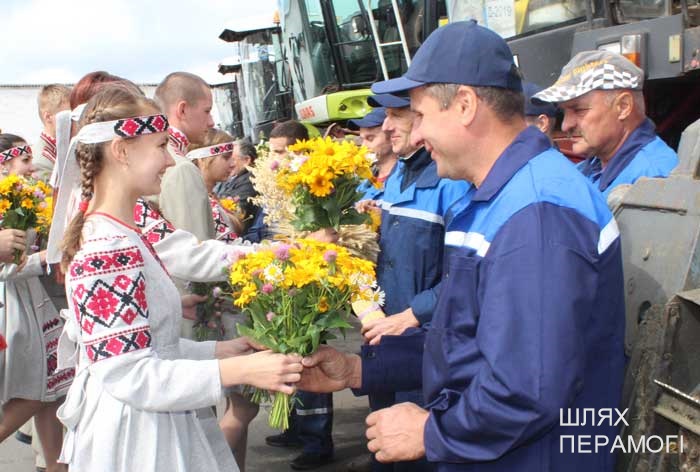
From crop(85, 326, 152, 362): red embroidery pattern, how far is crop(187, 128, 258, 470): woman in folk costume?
137cm

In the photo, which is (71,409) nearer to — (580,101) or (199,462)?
(199,462)

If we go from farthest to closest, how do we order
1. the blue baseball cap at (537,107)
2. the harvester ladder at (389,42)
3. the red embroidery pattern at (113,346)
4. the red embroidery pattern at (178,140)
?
1. the harvester ladder at (389,42)
2. the blue baseball cap at (537,107)
3. the red embroidery pattern at (178,140)
4. the red embroidery pattern at (113,346)

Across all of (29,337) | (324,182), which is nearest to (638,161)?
(324,182)

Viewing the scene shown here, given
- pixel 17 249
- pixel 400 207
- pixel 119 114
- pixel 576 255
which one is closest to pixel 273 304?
pixel 119 114

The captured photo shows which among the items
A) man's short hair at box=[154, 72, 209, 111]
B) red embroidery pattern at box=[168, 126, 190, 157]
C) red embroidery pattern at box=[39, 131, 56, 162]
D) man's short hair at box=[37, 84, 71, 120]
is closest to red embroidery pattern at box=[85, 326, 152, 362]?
red embroidery pattern at box=[168, 126, 190, 157]

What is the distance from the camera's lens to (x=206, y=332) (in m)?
4.21

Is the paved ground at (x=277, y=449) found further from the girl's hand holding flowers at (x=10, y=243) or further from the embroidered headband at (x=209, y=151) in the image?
the embroidered headband at (x=209, y=151)

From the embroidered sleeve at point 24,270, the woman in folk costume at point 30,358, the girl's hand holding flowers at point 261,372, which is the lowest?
the woman in folk costume at point 30,358

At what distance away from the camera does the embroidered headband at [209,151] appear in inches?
197

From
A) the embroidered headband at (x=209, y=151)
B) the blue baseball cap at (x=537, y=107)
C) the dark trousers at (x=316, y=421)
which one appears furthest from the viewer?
the dark trousers at (x=316, y=421)

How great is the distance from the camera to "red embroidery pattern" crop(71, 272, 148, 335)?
2.36 metres

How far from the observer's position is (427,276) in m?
3.88

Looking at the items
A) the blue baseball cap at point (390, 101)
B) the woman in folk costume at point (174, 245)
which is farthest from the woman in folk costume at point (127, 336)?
the blue baseball cap at point (390, 101)

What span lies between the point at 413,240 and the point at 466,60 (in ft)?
6.19
